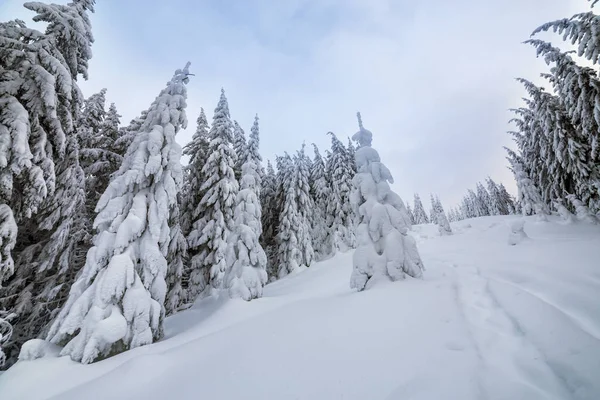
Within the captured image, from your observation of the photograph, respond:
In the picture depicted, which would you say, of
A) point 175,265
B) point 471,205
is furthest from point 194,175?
point 471,205

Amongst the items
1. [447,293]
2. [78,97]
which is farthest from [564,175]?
[78,97]

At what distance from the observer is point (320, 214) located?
31328 mm

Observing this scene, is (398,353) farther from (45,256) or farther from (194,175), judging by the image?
(194,175)

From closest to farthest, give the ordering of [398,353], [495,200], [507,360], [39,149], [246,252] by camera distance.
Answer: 1. [507,360]
2. [398,353]
3. [39,149]
4. [246,252]
5. [495,200]

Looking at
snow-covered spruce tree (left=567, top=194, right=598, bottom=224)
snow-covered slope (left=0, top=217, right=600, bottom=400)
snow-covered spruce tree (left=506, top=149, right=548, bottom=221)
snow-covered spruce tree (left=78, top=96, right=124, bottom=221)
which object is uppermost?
snow-covered spruce tree (left=78, top=96, right=124, bottom=221)

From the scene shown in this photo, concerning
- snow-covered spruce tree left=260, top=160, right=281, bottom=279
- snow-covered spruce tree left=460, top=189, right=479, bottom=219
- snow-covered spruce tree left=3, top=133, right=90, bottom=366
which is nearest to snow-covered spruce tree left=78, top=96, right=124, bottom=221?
snow-covered spruce tree left=3, top=133, right=90, bottom=366

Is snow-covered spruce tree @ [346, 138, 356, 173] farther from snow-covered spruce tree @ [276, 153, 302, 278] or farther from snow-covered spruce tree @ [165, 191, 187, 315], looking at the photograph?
snow-covered spruce tree @ [165, 191, 187, 315]

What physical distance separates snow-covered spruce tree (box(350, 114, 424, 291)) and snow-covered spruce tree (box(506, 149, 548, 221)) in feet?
65.5

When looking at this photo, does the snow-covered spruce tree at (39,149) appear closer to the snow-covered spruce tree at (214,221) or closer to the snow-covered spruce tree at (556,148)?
the snow-covered spruce tree at (214,221)

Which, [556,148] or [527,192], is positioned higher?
[556,148]

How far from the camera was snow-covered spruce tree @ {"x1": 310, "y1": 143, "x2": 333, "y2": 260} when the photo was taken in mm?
30000

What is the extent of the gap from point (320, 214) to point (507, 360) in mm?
28091

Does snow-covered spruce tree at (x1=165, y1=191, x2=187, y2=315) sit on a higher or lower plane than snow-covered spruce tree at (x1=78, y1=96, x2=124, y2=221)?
lower

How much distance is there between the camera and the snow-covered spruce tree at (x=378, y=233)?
8164 millimetres
